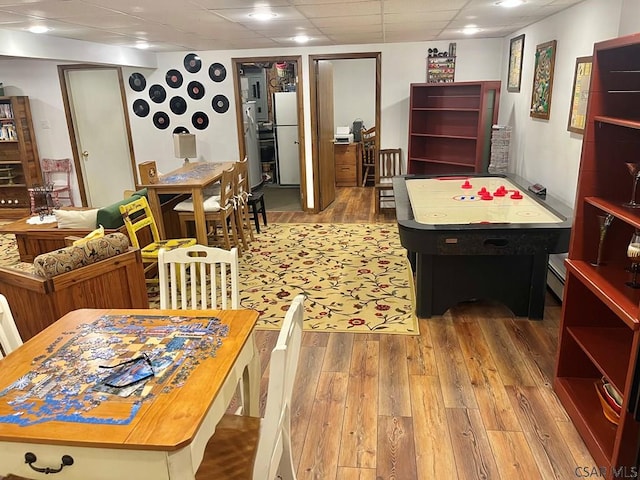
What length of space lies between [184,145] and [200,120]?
1.93 ft

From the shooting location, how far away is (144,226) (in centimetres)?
422

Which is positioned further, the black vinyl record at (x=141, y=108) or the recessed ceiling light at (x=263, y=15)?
the black vinyl record at (x=141, y=108)

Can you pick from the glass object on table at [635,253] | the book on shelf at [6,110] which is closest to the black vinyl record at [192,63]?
the book on shelf at [6,110]

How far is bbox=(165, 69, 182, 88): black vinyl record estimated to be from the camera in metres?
6.50

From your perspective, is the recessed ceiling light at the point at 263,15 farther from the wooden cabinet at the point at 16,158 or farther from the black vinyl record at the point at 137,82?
the wooden cabinet at the point at 16,158

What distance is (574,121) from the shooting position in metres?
3.51

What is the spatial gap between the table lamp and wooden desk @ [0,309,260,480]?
15.4 feet

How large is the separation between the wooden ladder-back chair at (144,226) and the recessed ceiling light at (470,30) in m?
3.55

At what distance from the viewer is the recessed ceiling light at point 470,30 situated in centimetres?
486

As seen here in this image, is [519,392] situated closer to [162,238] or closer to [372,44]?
[162,238]

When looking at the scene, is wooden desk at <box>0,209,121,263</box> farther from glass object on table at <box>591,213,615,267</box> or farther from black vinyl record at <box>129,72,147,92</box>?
glass object on table at <box>591,213,615,267</box>

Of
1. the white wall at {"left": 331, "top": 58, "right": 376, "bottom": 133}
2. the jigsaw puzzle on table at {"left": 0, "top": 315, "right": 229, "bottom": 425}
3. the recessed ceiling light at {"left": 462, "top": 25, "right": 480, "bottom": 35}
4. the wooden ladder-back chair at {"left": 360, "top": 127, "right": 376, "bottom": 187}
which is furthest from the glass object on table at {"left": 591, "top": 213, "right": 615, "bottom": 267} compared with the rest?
the white wall at {"left": 331, "top": 58, "right": 376, "bottom": 133}

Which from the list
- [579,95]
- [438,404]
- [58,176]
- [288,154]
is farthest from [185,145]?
[438,404]

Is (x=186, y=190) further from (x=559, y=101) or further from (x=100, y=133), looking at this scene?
(x=100, y=133)
